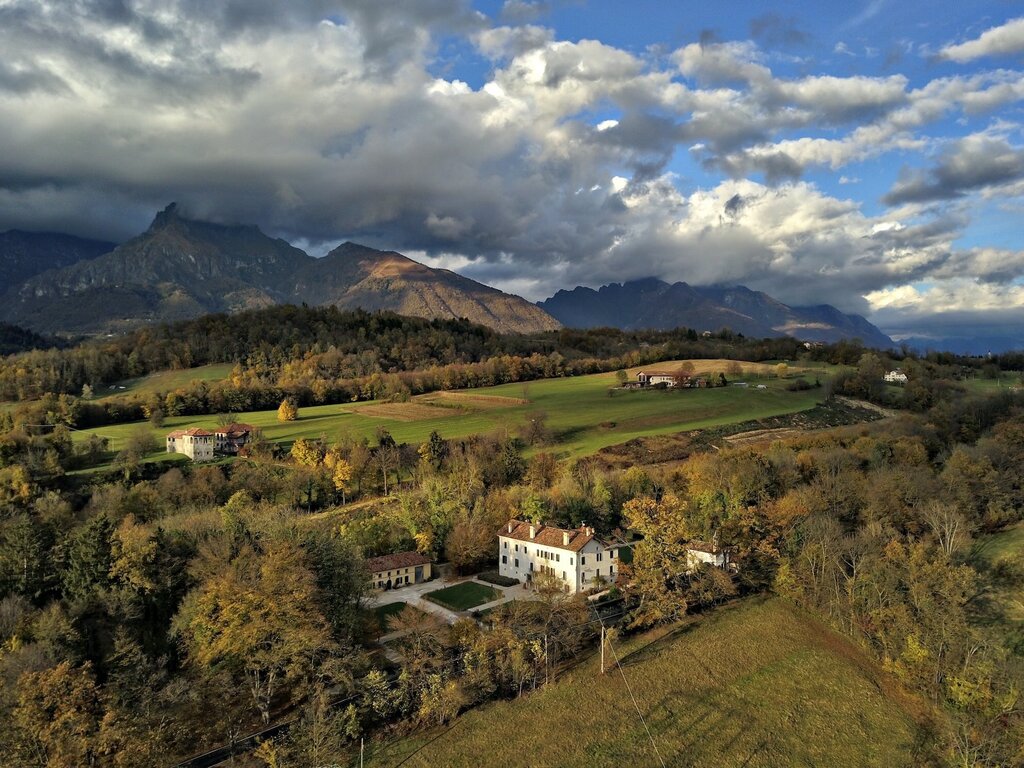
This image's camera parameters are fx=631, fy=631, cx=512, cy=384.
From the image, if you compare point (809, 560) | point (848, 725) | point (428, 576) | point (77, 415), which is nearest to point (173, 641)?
point (428, 576)

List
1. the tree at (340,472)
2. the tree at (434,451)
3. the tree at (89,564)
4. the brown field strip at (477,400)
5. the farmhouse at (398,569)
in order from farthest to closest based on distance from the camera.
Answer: the brown field strip at (477,400), the tree at (434,451), the tree at (340,472), the farmhouse at (398,569), the tree at (89,564)

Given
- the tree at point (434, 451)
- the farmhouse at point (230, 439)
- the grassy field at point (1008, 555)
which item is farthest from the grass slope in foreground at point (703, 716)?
the farmhouse at point (230, 439)

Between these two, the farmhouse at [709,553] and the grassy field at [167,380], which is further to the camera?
the grassy field at [167,380]

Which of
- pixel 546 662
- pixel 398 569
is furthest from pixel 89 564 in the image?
pixel 546 662

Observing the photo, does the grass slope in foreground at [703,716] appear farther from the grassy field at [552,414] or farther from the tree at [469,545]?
the grassy field at [552,414]

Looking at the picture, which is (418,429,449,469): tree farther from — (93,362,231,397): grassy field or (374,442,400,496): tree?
(93,362,231,397): grassy field

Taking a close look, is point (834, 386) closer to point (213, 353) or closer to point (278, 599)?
point (278, 599)

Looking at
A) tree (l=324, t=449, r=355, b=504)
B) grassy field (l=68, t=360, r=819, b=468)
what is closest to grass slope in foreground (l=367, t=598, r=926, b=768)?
tree (l=324, t=449, r=355, b=504)

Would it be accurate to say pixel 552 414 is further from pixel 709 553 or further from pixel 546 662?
pixel 546 662
